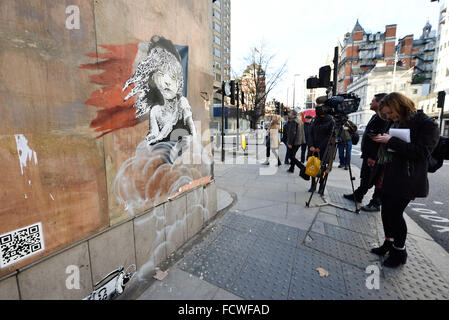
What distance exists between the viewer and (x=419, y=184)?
228 centimetres

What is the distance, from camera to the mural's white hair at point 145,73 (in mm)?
2024

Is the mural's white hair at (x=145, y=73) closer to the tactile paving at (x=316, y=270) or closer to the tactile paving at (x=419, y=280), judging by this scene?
the tactile paving at (x=316, y=270)

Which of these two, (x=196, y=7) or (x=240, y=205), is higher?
(x=196, y=7)

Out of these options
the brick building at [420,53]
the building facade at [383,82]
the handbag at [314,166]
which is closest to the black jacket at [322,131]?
the handbag at [314,166]

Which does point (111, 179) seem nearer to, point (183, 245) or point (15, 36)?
point (15, 36)

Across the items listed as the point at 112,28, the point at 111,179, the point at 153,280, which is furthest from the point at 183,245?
the point at 112,28

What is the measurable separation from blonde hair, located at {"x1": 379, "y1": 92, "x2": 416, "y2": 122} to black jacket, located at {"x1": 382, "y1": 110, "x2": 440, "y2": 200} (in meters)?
0.06

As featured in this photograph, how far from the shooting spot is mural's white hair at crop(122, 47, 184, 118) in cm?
202

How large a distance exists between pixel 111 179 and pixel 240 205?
2858 millimetres

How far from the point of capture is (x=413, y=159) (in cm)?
225

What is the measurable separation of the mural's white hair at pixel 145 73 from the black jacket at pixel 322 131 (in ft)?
11.5

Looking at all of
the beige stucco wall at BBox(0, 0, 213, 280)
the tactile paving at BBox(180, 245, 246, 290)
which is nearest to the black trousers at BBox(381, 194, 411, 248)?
the tactile paving at BBox(180, 245, 246, 290)

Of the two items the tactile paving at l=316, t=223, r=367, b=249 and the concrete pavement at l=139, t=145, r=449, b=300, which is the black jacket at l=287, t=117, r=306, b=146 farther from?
the tactile paving at l=316, t=223, r=367, b=249

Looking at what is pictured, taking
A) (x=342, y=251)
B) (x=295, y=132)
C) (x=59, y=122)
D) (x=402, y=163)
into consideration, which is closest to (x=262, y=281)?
(x=342, y=251)
